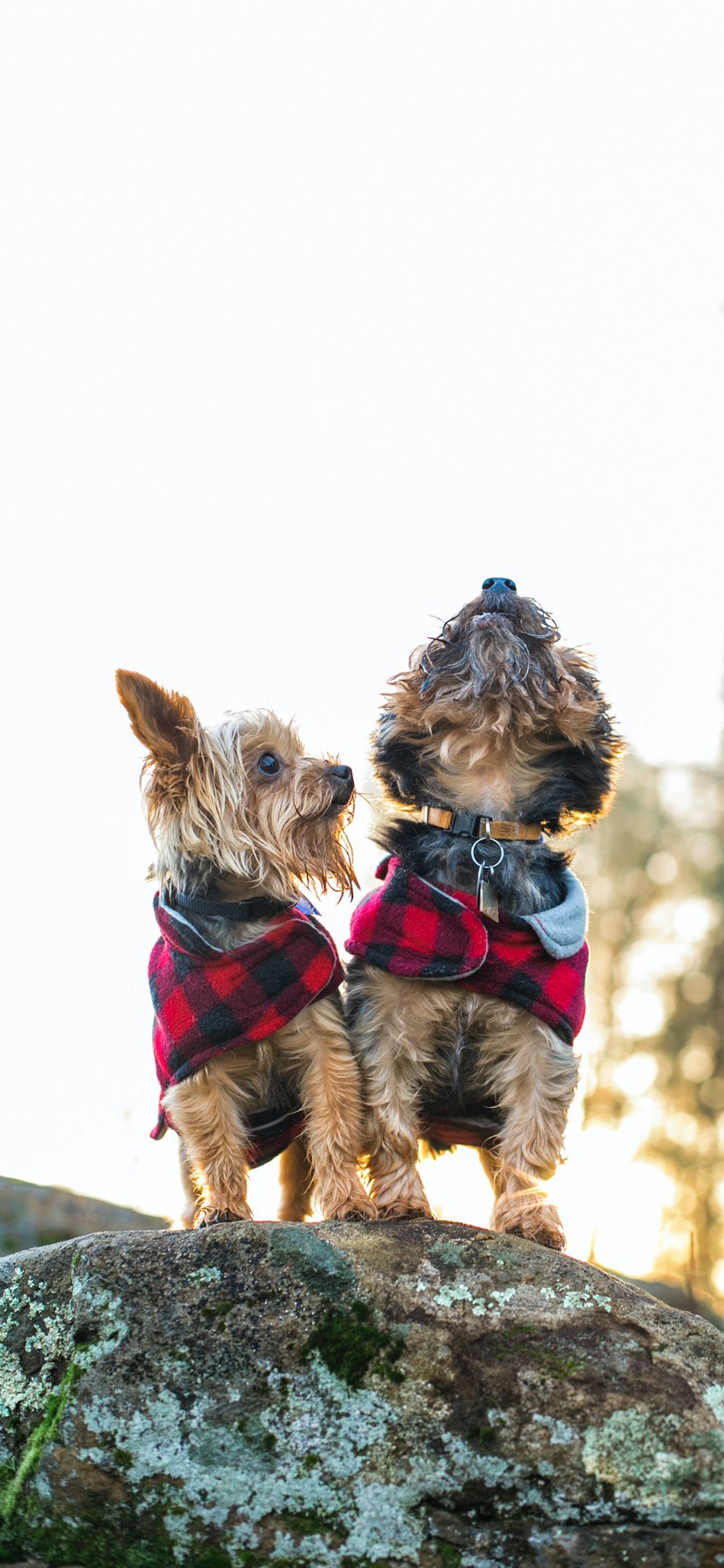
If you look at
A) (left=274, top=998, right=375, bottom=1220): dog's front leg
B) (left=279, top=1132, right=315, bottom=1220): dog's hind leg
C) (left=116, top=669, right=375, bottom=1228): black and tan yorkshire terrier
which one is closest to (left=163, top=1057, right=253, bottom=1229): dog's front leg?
(left=116, top=669, right=375, bottom=1228): black and tan yorkshire terrier

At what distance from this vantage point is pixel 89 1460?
463 cm

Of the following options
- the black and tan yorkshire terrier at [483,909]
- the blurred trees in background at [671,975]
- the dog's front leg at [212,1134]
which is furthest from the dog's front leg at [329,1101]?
the blurred trees in background at [671,975]

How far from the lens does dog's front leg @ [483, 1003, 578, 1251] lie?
235 inches

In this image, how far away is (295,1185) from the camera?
22.8ft

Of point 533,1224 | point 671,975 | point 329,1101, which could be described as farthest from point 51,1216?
point 671,975

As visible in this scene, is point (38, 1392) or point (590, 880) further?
point (590, 880)

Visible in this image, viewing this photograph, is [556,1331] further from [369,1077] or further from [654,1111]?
[654,1111]

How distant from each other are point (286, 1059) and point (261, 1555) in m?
2.15

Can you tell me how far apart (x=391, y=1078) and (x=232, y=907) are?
1.07 metres

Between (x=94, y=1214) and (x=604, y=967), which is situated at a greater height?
(x=604, y=967)

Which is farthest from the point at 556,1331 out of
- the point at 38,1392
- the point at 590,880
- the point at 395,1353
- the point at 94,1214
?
the point at 590,880

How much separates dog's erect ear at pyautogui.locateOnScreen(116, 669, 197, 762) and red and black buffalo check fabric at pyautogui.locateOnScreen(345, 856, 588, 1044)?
1175 millimetres

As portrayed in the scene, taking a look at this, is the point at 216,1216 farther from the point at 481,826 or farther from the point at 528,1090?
the point at 481,826

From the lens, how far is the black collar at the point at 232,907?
6113 mm
